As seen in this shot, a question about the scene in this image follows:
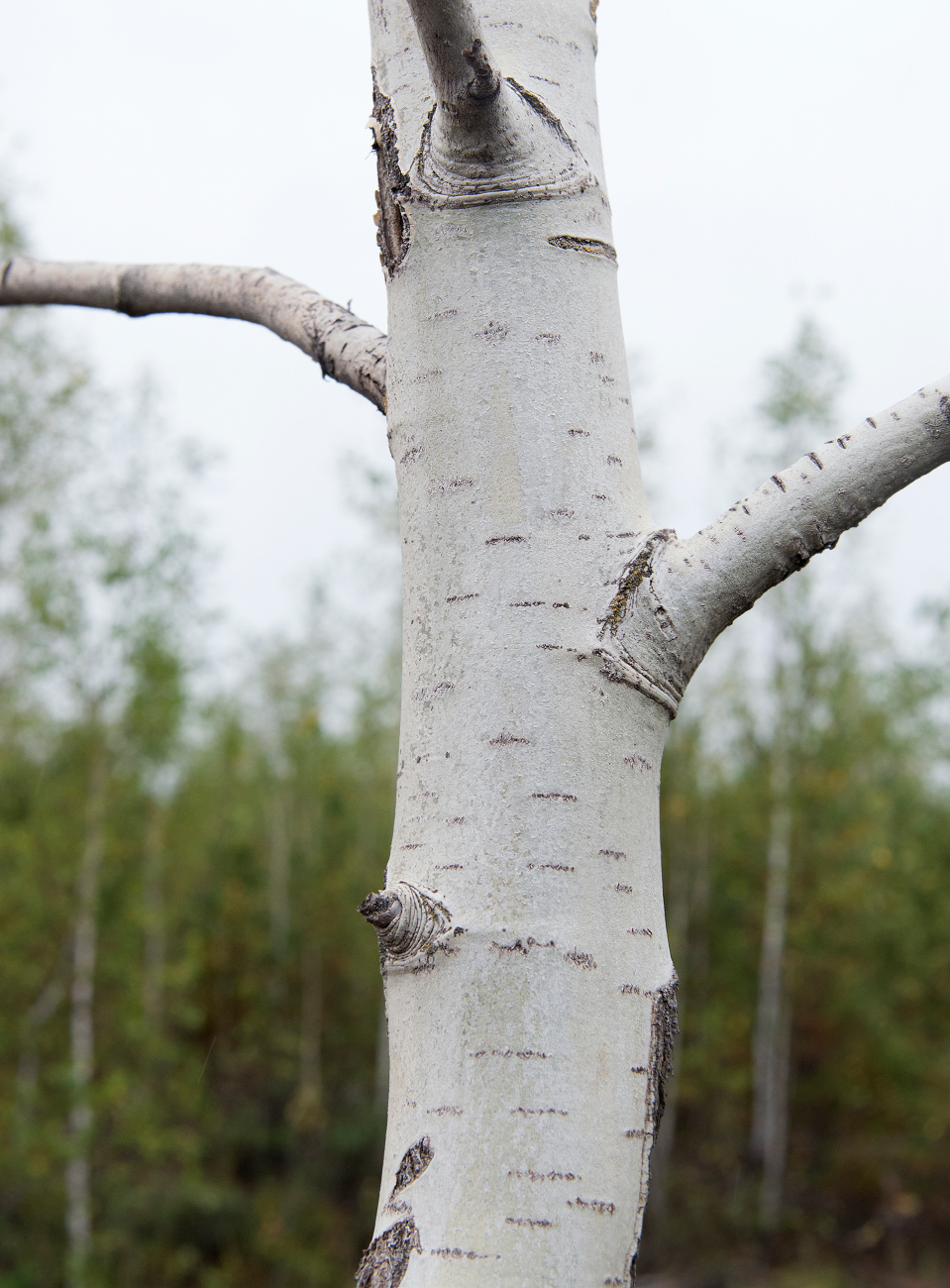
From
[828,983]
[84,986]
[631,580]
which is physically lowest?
[84,986]

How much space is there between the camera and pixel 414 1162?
69 cm

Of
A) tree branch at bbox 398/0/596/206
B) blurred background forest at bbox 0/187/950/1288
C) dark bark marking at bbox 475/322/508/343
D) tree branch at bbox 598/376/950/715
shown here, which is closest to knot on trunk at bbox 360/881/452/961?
tree branch at bbox 598/376/950/715

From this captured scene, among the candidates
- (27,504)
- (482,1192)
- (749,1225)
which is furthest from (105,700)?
(749,1225)

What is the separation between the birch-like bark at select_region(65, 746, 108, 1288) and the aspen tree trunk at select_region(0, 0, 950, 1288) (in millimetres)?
7597

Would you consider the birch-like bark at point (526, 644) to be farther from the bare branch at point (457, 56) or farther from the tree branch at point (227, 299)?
the tree branch at point (227, 299)

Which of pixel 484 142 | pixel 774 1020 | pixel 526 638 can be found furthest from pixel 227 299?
pixel 774 1020

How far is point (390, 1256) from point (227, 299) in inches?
39.0

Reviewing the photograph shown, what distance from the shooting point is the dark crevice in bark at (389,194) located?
2.84 ft

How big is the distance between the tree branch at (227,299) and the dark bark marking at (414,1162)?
67 centimetres

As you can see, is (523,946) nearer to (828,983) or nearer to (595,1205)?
(595,1205)

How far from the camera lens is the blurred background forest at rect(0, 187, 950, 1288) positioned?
780 centimetres

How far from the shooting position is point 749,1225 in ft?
34.0

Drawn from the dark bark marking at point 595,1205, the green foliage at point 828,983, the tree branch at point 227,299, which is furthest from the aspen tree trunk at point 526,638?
the green foliage at point 828,983

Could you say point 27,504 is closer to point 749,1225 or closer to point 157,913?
point 157,913
